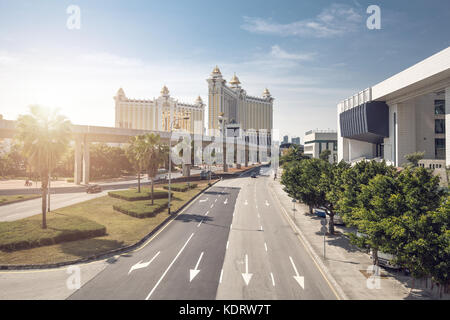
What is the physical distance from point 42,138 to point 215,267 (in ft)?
64.4

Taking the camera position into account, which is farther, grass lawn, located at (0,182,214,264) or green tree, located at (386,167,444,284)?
grass lawn, located at (0,182,214,264)

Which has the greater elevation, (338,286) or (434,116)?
(434,116)

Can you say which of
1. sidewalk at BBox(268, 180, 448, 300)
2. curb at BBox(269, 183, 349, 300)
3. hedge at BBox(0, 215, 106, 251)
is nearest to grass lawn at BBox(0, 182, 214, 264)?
hedge at BBox(0, 215, 106, 251)

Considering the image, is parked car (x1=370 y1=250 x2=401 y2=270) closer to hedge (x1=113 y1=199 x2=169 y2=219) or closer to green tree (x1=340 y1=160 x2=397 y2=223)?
green tree (x1=340 y1=160 x2=397 y2=223)

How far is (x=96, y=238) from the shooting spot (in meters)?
24.3

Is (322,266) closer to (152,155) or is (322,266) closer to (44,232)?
(44,232)

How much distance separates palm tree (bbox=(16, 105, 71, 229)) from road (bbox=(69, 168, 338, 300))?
1203cm

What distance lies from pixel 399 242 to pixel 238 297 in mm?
9371

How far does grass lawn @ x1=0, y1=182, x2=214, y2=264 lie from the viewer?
64.1 feet

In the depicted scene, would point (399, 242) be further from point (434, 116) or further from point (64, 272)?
point (434, 116)

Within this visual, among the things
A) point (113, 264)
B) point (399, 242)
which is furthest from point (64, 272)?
point (399, 242)

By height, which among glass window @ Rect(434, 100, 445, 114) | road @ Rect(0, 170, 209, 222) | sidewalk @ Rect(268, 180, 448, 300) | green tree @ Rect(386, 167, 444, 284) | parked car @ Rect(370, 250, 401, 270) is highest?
glass window @ Rect(434, 100, 445, 114)

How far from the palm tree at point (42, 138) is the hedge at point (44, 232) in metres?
1.34
